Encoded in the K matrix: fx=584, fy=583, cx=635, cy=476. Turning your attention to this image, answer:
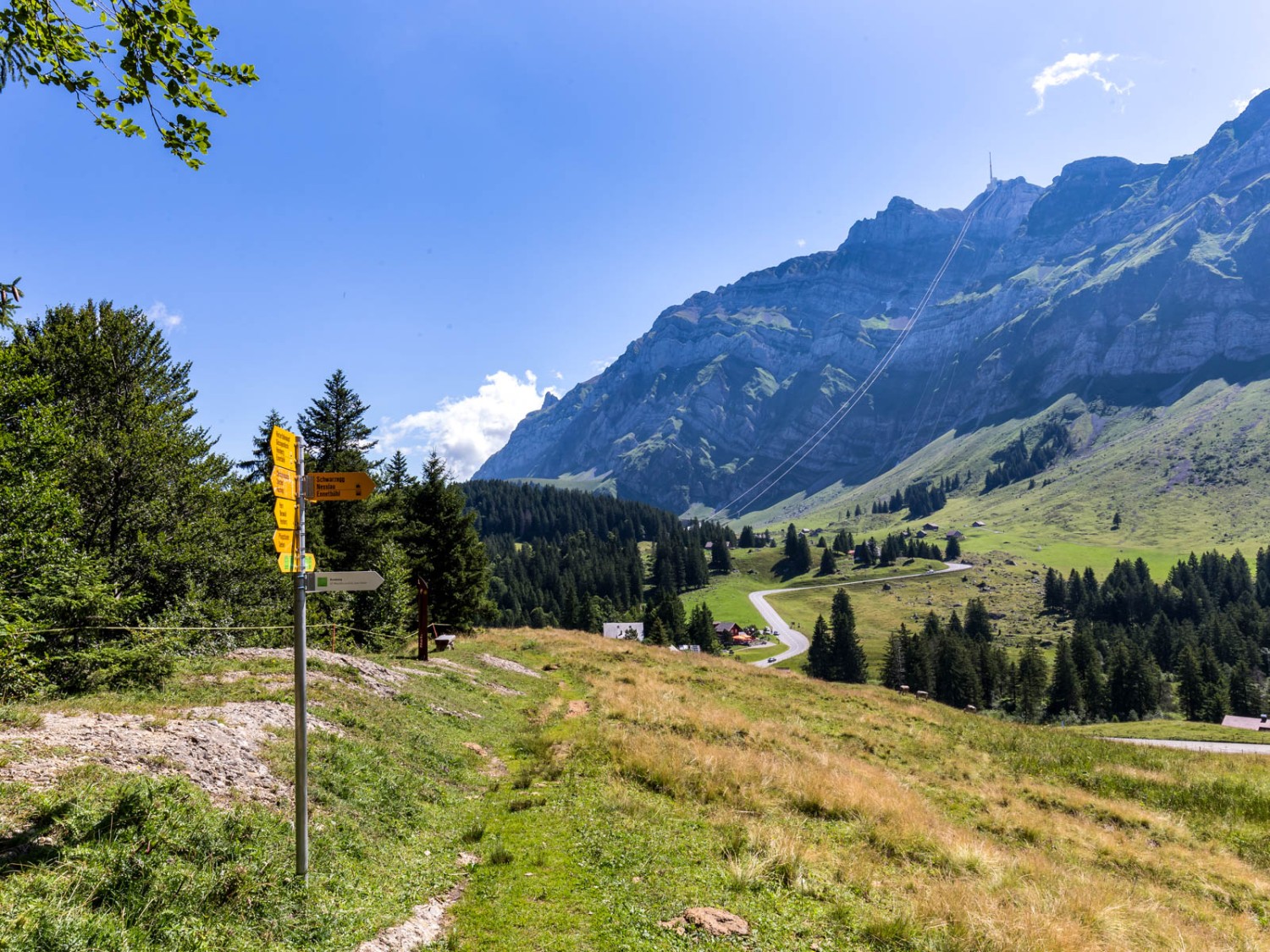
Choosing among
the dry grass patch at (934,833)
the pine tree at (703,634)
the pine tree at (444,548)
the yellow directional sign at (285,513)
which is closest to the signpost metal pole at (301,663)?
the yellow directional sign at (285,513)

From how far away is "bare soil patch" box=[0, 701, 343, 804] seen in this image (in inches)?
312

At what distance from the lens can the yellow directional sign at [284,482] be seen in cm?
638

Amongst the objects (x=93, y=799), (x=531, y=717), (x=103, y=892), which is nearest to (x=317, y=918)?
(x=103, y=892)

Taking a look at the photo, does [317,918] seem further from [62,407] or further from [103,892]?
[62,407]

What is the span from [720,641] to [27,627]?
444ft

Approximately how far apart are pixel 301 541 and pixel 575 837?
7986 millimetres

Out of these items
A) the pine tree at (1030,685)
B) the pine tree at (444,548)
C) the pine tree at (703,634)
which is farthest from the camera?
the pine tree at (703,634)

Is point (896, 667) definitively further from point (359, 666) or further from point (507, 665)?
point (359, 666)

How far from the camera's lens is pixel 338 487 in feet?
23.5

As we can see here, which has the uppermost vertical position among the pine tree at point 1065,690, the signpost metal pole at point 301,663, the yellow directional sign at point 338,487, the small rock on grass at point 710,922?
the yellow directional sign at point 338,487

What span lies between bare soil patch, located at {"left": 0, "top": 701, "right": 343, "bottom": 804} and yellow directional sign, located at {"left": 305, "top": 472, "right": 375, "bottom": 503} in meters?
4.99

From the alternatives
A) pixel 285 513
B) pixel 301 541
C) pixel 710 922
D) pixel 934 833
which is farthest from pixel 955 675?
pixel 285 513

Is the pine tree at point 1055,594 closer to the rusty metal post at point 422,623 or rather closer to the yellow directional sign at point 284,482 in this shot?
the rusty metal post at point 422,623

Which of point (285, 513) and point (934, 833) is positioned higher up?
point (285, 513)
